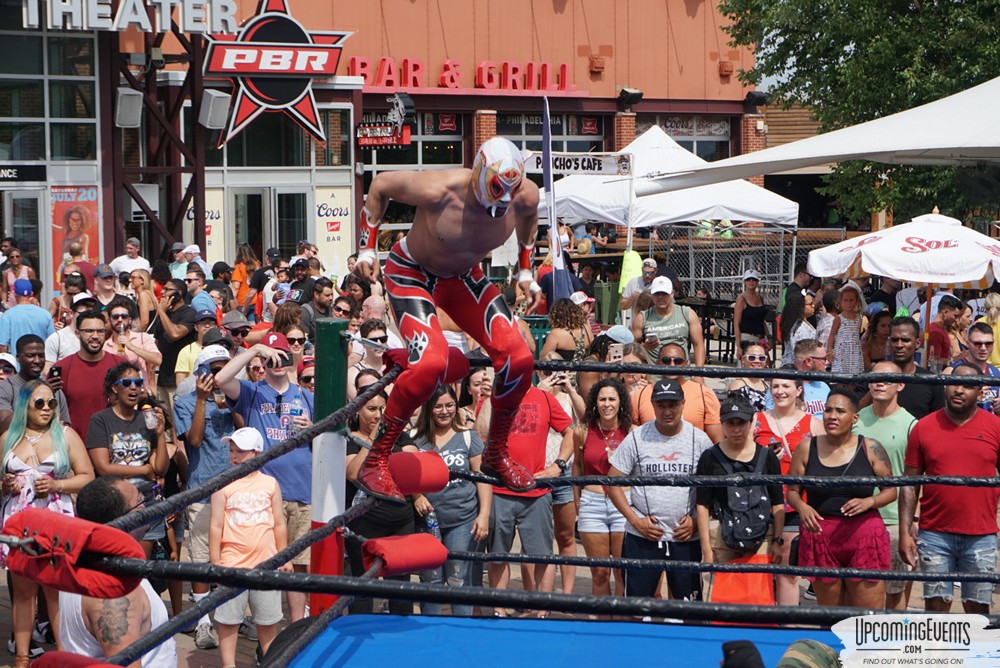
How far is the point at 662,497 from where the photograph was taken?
6.55 m

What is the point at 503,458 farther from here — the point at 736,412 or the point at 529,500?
the point at 529,500

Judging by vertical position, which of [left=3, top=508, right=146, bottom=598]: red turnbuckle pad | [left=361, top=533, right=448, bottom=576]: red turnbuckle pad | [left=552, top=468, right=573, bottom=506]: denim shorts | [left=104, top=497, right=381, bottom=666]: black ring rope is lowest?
[left=552, top=468, right=573, bottom=506]: denim shorts

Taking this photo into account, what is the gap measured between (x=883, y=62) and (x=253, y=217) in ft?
38.9

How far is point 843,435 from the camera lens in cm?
645

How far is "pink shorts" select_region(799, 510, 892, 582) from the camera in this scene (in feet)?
20.7

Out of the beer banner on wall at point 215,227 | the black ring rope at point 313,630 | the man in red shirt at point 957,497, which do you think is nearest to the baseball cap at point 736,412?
the man in red shirt at point 957,497

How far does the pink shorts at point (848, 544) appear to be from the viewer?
20.7 feet

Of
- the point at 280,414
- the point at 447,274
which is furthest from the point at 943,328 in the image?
the point at 447,274

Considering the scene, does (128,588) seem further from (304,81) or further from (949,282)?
(304,81)

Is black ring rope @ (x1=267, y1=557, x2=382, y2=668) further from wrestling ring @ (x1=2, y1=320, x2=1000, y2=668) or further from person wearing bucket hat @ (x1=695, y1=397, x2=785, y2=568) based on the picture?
person wearing bucket hat @ (x1=695, y1=397, x2=785, y2=568)

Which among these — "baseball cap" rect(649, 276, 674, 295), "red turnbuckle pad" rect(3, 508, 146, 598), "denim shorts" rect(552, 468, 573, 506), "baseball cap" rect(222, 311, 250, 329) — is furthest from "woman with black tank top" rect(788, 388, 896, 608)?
"red turnbuckle pad" rect(3, 508, 146, 598)

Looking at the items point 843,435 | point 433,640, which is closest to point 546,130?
point 843,435

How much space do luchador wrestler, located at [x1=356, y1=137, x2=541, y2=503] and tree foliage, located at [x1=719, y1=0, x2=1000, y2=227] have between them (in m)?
12.8

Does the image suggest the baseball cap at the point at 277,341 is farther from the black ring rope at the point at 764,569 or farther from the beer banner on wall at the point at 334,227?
the beer banner on wall at the point at 334,227
